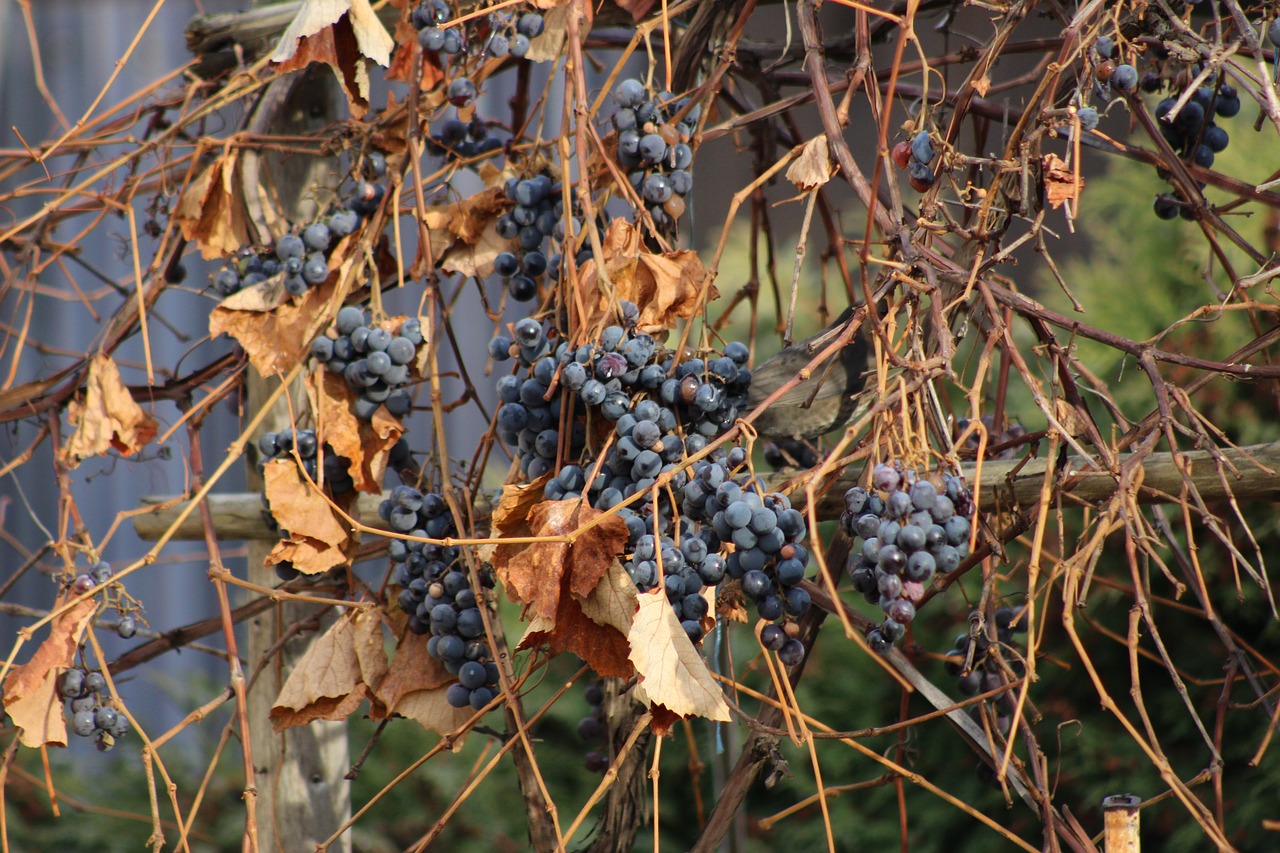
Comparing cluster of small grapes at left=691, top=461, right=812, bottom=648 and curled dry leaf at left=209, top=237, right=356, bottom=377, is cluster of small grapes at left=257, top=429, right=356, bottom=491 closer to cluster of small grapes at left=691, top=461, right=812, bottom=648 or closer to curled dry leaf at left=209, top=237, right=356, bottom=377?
curled dry leaf at left=209, top=237, right=356, bottom=377

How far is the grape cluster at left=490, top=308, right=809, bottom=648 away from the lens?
72cm

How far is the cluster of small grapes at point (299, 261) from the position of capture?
3.37ft

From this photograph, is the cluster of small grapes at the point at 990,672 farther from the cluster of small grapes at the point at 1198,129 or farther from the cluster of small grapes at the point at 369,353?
the cluster of small grapes at the point at 369,353

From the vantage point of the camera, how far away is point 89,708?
1006mm

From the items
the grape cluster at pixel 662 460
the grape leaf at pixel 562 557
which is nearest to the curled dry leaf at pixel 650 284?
the grape cluster at pixel 662 460

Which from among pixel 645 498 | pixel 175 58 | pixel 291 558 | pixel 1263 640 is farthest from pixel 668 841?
pixel 175 58

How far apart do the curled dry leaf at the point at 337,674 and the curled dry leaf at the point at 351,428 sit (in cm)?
12

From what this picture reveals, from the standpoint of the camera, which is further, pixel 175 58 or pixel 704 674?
pixel 175 58

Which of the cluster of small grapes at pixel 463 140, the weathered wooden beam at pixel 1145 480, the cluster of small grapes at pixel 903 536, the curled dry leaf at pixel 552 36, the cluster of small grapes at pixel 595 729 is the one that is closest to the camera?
the cluster of small grapes at pixel 903 536

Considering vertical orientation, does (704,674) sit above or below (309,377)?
below

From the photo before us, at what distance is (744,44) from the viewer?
1.18 metres

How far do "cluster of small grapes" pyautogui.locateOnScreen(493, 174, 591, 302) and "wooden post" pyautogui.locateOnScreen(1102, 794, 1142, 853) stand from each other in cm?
58

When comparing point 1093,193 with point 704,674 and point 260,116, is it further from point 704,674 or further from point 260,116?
point 704,674

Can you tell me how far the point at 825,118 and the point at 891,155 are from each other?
7 cm
